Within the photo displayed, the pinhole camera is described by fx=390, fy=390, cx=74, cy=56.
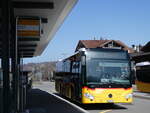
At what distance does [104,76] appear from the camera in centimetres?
1823

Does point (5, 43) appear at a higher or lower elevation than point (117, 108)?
higher

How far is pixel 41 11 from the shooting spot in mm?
15578

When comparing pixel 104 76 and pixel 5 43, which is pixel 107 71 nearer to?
pixel 104 76

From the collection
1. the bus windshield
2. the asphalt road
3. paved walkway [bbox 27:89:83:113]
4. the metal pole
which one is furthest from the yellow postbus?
the metal pole

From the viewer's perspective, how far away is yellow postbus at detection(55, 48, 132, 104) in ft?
59.4

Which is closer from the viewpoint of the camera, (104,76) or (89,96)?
(89,96)

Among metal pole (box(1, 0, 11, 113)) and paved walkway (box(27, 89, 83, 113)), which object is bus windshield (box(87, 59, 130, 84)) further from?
metal pole (box(1, 0, 11, 113))

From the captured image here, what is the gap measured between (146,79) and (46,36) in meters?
11.8

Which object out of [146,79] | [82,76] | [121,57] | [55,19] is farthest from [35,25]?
[146,79]

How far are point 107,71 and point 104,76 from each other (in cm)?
31

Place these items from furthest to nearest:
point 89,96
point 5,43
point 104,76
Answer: point 104,76
point 89,96
point 5,43

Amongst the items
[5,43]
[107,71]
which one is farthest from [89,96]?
[5,43]

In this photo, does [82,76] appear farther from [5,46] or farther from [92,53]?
[5,46]

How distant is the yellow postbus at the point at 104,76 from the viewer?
Answer: 1809 centimetres
